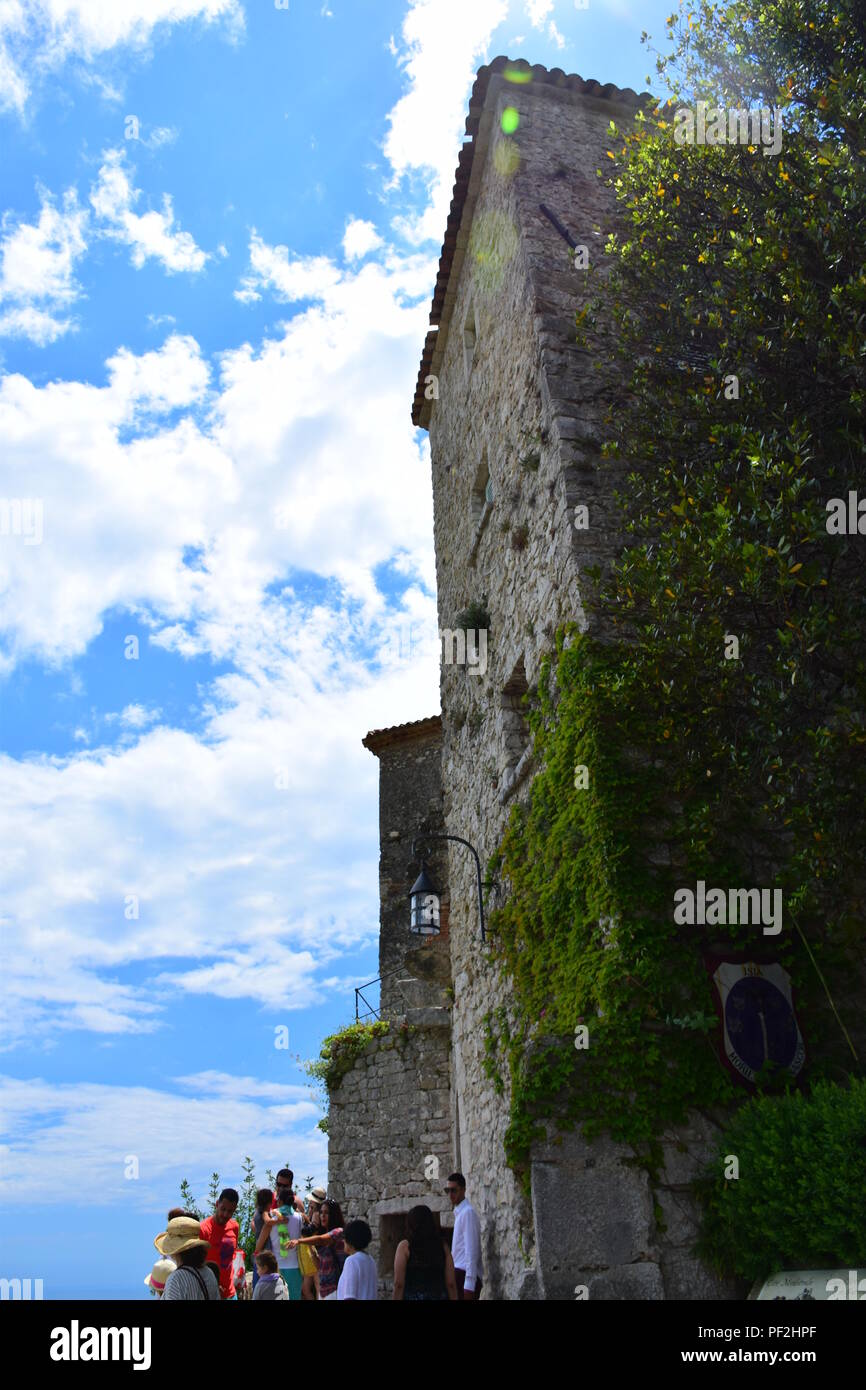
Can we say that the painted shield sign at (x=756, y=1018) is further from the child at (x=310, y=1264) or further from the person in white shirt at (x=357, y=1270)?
the child at (x=310, y=1264)

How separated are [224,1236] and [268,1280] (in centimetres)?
63

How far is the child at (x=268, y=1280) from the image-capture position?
680 cm

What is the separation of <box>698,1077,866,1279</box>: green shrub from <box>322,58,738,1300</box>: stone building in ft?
0.67

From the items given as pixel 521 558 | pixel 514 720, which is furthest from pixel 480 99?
pixel 514 720

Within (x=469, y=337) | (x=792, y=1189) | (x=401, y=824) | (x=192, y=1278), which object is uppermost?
(x=469, y=337)

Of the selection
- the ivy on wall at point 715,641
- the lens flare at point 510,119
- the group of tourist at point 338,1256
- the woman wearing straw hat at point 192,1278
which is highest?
the lens flare at point 510,119

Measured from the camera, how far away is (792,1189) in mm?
4500

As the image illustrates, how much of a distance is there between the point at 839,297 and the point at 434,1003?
9.25 meters

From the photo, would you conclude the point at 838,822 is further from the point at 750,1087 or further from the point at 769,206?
the point at 769,206

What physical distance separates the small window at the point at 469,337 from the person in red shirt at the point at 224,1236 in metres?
8.88

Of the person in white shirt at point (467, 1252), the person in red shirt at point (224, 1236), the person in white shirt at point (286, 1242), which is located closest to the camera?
the person in white shirt at point (467, 1252)

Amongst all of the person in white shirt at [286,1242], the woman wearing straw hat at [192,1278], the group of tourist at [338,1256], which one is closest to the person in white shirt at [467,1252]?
the group of tourist at [338,1256]

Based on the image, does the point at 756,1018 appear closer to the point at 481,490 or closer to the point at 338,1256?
the point at 338,1256
